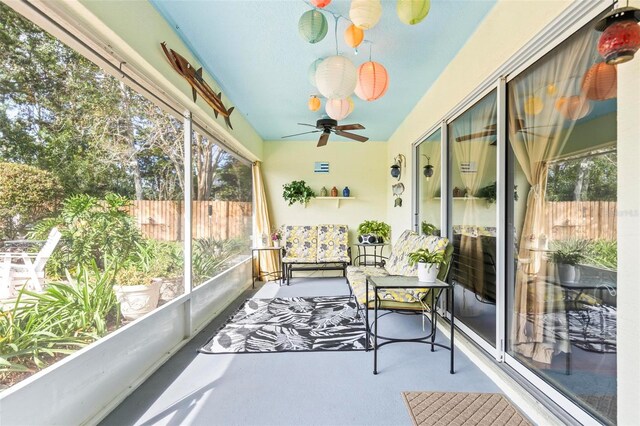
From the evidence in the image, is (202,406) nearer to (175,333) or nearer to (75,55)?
(175,333)

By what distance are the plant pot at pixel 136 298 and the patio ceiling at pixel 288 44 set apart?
2.04m

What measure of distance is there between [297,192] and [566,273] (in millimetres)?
4399

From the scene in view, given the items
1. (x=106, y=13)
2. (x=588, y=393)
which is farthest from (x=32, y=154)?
(x=588, y=393)

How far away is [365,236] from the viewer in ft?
16.7

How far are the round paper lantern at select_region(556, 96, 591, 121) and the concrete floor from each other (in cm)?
174

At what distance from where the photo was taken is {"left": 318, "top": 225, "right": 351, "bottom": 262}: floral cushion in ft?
17.0

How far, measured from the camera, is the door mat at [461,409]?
1604 millimetres

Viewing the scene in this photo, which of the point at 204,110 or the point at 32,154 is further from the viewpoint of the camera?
the point at 204,110

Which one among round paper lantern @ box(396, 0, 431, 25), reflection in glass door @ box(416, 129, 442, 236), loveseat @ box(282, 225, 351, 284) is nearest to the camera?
round paper lantern @ box(396, 0, 431, 25)

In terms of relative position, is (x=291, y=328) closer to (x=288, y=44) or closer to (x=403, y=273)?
(x=403, y=273)

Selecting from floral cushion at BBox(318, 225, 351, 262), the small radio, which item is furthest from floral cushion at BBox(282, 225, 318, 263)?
the small radio

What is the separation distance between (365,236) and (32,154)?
4363 mm

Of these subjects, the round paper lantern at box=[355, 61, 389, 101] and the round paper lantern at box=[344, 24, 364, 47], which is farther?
the round paper lantern at box=[355, 61, 389, 101]

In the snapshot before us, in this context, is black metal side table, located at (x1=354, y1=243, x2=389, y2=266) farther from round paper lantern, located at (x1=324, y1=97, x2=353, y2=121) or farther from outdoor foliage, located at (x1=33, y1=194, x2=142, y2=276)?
outdoor foliage, located at (x1=33, y1=194, x2=142, y2=276)
